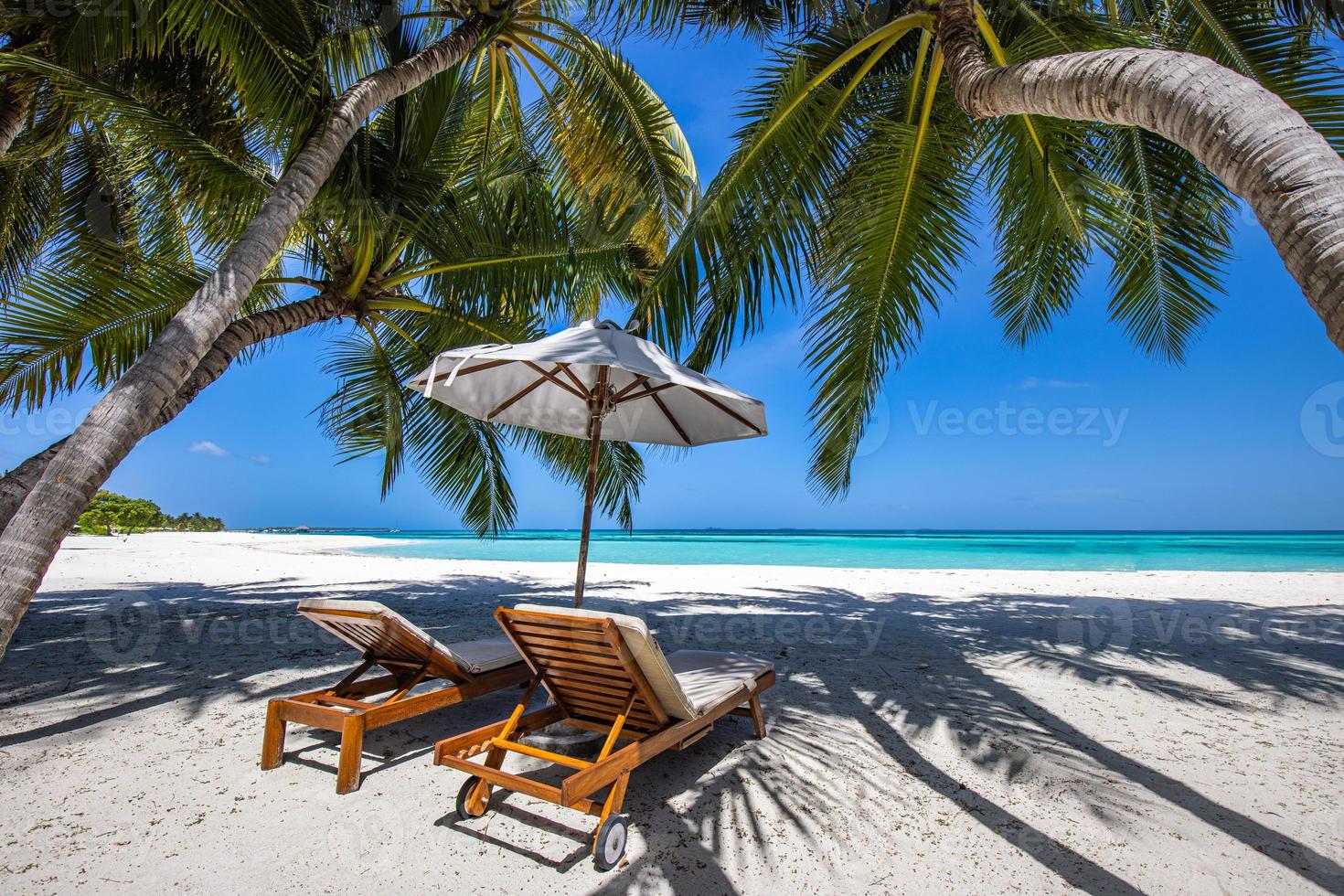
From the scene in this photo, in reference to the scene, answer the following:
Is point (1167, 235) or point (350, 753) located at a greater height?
point (1167, 235)

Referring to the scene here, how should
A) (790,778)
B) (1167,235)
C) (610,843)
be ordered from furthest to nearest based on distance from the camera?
(1167,235) → (790,778) → (610,843)

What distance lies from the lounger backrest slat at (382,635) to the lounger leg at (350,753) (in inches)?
15.4

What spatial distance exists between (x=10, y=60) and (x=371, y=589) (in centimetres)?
661

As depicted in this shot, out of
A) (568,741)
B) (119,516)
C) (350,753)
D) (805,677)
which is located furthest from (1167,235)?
(119,516)

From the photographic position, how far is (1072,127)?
464 centimetres

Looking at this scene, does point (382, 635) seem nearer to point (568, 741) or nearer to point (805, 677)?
point (568, 741)

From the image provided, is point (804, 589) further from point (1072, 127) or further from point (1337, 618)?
point (1072, 127)

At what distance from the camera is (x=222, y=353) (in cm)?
460

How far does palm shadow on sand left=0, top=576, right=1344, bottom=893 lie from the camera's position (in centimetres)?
246

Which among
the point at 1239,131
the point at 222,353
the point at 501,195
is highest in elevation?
the point at 501,195

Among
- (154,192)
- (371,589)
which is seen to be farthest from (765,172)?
(371,589)

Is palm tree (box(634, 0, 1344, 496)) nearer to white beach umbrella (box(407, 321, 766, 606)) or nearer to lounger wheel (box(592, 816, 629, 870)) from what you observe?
white beach umbrella (box(407, 321, 766, 606))

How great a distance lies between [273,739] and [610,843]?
1766 millimetres

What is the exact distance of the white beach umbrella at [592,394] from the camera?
3.18 meters
